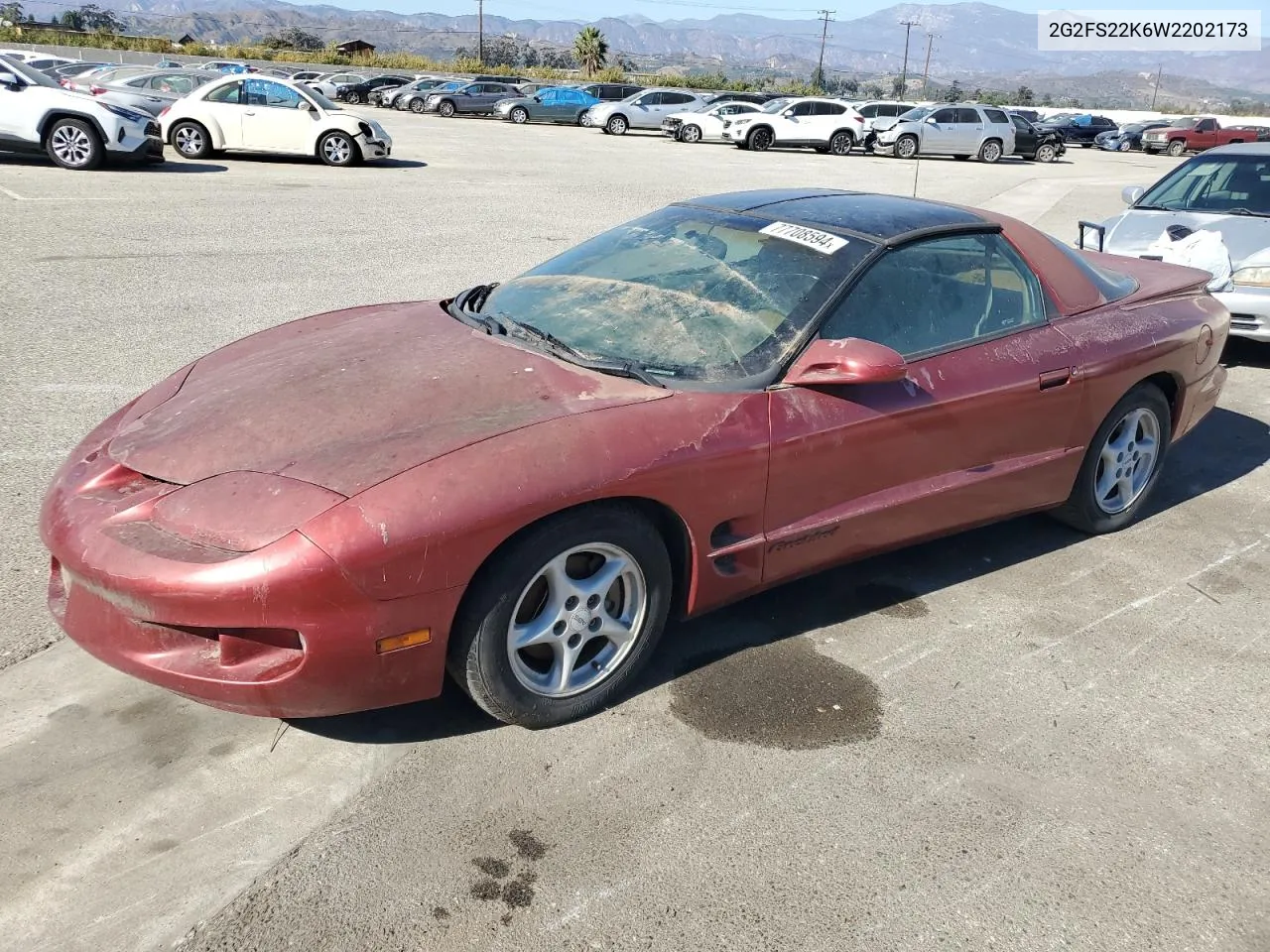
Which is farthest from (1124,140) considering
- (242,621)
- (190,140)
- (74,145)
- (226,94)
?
(242,621)

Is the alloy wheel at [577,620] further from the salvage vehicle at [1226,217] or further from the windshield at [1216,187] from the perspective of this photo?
the windshield at [1216,187]

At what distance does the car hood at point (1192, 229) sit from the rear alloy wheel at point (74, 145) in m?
12.8

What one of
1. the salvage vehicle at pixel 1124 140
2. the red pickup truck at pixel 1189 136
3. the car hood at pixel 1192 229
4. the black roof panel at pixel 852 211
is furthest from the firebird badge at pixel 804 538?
the salvage vehicle at pixel 1124 140

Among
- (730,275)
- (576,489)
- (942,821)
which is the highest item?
(730,275)

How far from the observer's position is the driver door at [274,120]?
17.1m

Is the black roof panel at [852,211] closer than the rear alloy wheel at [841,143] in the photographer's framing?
Yes

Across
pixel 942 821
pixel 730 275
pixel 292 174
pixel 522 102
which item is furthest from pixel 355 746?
pixel 522 102

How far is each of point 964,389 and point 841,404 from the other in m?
0.60

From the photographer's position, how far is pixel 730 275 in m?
3.73

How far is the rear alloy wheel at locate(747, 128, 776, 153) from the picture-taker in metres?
29.8

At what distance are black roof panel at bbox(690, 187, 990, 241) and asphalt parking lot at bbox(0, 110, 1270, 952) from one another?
135cm

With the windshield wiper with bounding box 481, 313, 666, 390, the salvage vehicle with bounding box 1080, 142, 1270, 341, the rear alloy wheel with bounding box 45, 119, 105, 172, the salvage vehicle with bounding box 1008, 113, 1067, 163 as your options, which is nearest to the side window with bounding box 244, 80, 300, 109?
the rear alloy wheel with bounding box 45, 119, 105, 172

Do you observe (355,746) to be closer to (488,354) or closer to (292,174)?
(488,354)

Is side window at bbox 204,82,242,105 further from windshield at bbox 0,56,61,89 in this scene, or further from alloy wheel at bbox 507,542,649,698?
alloy wheel at bbox 507,542,649,698
